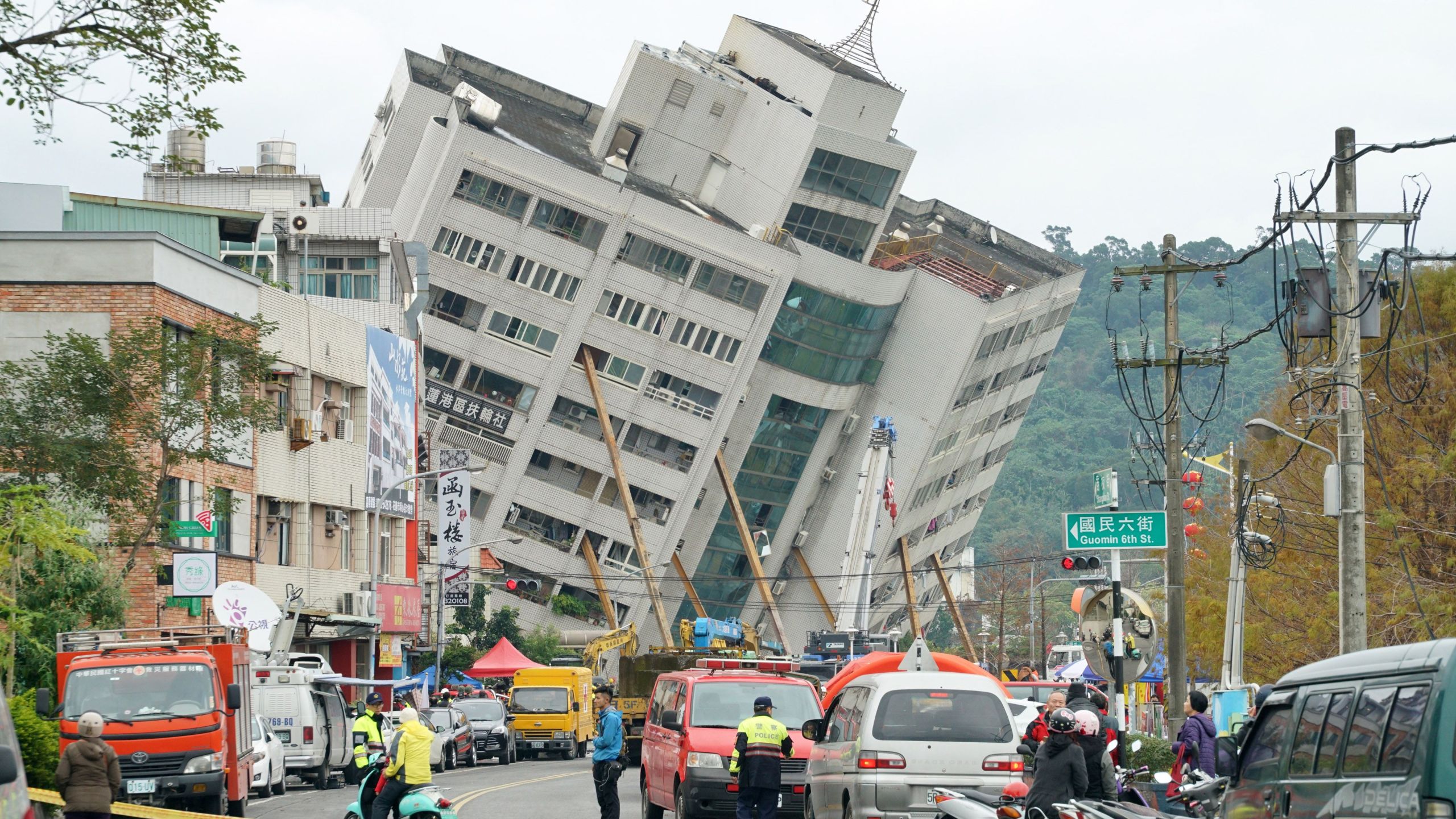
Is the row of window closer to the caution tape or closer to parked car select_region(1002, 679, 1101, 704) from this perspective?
parked car select_region(1002, 679, 1101, 704)

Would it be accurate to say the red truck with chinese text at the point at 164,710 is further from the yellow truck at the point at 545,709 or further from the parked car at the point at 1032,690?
the yellow truck at the point at 545,709

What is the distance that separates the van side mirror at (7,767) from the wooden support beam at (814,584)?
74.2 m

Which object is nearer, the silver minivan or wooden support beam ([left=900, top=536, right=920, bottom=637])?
the silver minivan

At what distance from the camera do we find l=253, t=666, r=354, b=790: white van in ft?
104

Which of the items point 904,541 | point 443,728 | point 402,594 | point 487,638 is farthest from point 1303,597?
point 904,541

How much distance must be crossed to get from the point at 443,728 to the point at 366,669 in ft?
49.7

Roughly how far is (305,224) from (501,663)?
16986 mm

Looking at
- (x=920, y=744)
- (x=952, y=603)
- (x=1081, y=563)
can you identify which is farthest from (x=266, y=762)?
(x=952, y=603)

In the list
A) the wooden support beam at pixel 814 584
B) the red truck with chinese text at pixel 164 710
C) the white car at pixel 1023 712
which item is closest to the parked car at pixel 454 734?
the red truck with chinese text at pixel 164 710

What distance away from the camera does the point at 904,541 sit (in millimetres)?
89062

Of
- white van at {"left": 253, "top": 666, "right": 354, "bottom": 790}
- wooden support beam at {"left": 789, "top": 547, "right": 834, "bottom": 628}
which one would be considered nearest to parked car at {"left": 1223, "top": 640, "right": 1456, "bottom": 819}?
white van at {"left": 253, "top": 666, "right": 354, "bottom": 790}

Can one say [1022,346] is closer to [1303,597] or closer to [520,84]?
[520,84]

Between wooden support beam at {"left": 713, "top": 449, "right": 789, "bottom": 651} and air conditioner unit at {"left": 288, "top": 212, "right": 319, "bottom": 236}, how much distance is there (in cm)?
2639

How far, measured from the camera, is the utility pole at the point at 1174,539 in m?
29.2
